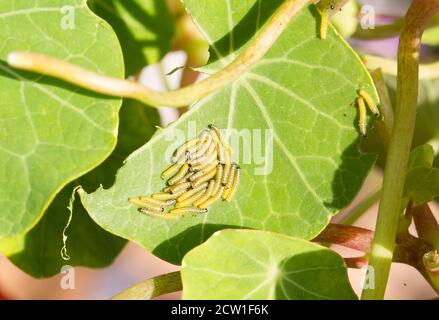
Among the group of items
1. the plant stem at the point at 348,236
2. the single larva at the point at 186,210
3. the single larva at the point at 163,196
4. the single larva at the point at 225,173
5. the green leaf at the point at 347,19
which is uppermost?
the green leaf at the point at 347,19

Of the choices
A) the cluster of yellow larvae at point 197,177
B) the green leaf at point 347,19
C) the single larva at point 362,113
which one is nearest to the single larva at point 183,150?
the cluster of yellow larvae at point 197,177

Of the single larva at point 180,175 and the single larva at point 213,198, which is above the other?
the single larva at point 180,175

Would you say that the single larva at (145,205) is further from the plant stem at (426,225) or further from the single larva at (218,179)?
the plant stem at (426,225)

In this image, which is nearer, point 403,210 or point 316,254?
point 316,254

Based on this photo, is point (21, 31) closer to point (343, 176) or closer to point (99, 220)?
point (99, 220)

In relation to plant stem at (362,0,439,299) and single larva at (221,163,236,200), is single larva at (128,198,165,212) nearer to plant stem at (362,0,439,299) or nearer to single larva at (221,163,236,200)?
single larva at (221,163,236,200)
